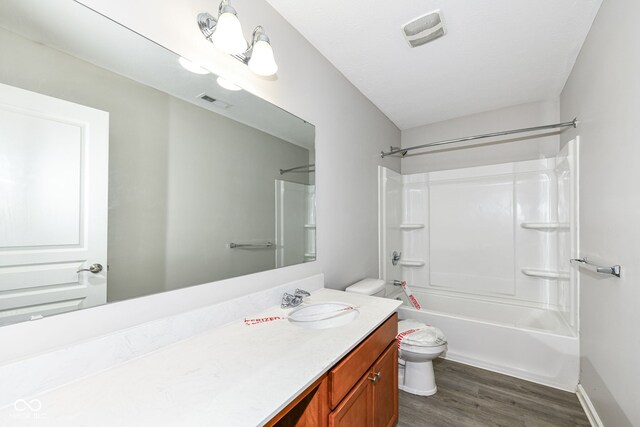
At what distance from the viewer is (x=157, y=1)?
39.0 inches

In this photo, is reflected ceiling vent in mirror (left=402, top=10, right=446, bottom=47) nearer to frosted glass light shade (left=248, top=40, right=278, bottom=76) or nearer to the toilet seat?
frosted glass light shade (left=248, top=40, right=278, bottom=76)

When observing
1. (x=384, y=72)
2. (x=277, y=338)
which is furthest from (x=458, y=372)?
(x=384, y=72)

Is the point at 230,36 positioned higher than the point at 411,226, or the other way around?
the point at 230,36

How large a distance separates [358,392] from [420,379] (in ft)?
3.68

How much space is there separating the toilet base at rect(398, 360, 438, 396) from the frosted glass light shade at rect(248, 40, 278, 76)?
2.11m

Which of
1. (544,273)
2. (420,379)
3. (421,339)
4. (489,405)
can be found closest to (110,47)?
(421,339)

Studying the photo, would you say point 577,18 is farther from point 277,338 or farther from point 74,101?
point 74,101

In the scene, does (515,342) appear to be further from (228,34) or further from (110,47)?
(110,47)

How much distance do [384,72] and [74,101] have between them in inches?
77.6

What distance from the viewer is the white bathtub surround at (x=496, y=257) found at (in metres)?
2.06

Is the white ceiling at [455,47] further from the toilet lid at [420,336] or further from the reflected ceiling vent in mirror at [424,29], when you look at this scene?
the toilet lid at [420,336]

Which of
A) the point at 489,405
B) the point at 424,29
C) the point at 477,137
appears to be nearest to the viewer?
the point at 424,29

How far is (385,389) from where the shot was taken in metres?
1.37

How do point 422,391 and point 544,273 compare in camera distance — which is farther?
point 544,273
